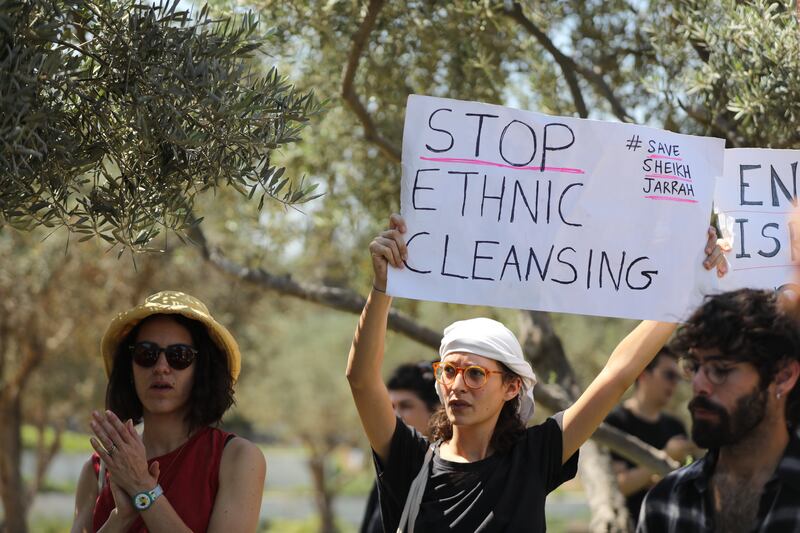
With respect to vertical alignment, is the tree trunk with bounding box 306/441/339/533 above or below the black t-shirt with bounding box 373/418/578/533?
above

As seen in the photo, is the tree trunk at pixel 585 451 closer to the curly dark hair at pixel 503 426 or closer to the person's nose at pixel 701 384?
the curly dark hair at pixel 503 426

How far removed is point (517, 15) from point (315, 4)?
3.95ft

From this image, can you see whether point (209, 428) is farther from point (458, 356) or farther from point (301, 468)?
point (301, 468)

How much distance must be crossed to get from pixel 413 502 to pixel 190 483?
0.80 meters

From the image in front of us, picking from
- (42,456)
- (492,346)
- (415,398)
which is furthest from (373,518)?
(42,456)

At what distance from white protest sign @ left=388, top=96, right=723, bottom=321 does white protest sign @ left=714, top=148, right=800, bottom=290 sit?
0.14 m

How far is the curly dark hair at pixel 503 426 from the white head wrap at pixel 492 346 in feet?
0.09

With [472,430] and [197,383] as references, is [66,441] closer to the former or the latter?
[197,383]

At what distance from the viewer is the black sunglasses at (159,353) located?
12.9 ft

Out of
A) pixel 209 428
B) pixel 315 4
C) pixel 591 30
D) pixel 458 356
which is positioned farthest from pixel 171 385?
pixel 591 30

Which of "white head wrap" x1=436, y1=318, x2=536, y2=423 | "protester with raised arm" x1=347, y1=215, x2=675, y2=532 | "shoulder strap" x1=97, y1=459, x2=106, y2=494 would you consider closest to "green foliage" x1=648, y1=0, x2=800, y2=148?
"protester with raised arm" x1=347, y1=215, x2=675, y2=532

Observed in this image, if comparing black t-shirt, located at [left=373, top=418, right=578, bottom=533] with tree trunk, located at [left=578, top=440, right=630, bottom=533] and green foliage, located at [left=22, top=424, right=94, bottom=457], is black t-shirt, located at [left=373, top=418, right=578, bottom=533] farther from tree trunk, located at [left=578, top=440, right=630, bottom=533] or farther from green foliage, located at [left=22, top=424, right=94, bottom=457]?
green foliage, located at [left=22, top=424, right=94, bottom=457]

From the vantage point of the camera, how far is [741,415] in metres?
3.00

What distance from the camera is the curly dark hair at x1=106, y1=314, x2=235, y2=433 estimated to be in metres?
3.97
